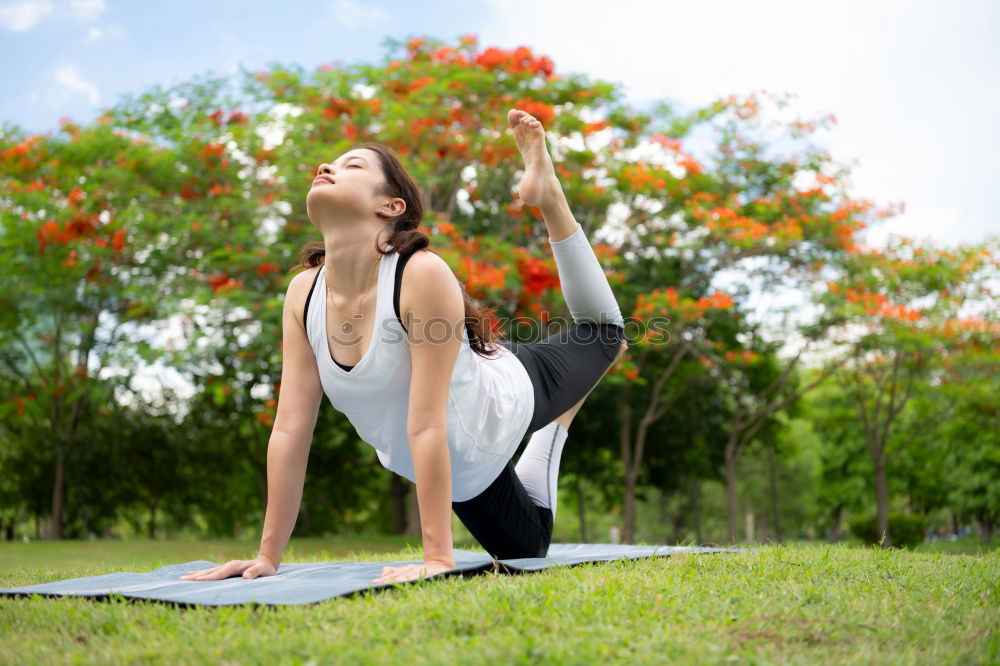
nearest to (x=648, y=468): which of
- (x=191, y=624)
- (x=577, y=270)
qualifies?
(x=577, y=270)

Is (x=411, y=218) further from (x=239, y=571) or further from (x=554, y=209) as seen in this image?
(x=239, y=571)

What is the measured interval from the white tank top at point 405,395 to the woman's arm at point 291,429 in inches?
2.7

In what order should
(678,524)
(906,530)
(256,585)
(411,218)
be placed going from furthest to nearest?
(678,524) < (906,530) < (411,218) < (256,585)

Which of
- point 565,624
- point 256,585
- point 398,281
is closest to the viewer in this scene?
point 565,624

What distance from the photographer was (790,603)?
2.49 metres

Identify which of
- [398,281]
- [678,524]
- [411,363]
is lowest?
[678,524]

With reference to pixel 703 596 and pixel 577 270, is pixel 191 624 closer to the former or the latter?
pixel 703 596

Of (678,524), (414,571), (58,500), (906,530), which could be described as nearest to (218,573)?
(414,571)

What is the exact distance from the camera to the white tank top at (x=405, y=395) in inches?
112

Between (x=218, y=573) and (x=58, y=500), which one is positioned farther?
(x=58, y=500)

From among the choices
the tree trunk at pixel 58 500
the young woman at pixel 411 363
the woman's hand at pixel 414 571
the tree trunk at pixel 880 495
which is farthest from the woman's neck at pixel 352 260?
the tree trunk at pixel 880 495

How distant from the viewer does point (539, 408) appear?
11.1 feet

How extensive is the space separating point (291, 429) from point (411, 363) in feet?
1.70

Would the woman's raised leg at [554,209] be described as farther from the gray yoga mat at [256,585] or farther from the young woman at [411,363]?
the gray yoga mat at [256,585]
